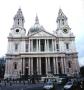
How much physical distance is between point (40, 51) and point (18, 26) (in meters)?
8.93

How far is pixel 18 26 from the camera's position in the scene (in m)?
44.4

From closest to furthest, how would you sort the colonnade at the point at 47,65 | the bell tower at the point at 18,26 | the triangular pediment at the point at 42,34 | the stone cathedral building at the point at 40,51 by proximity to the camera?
the colonnade at the point at 47,65 → the stone cathedral building at the point at 40,51 → the triangular pediment at the point at 42,34 → the bell tower at the point at 18,26

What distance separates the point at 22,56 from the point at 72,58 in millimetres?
12062

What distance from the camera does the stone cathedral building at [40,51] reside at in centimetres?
3978

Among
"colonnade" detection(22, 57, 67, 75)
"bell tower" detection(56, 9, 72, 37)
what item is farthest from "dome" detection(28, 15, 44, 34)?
"colonnade" detection(22, 57, 67, 75)

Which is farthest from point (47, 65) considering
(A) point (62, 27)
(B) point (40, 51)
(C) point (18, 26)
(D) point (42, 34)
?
(C) point (18, 26)

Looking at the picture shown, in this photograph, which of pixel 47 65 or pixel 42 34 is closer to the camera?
pixel 47 65

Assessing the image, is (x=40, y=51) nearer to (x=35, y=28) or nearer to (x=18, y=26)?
(x=18, y=26)

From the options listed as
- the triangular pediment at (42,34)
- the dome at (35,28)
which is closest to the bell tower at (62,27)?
the triangular pediment at (42,34)

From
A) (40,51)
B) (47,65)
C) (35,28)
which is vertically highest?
(35,28)

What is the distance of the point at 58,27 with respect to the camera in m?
45.2

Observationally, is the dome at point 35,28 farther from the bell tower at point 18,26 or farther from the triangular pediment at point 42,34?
the triangular pediment at point 42,34

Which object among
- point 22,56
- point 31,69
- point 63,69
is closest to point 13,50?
point 22,56

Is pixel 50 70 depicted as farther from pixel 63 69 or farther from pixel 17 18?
pixel 17 18
